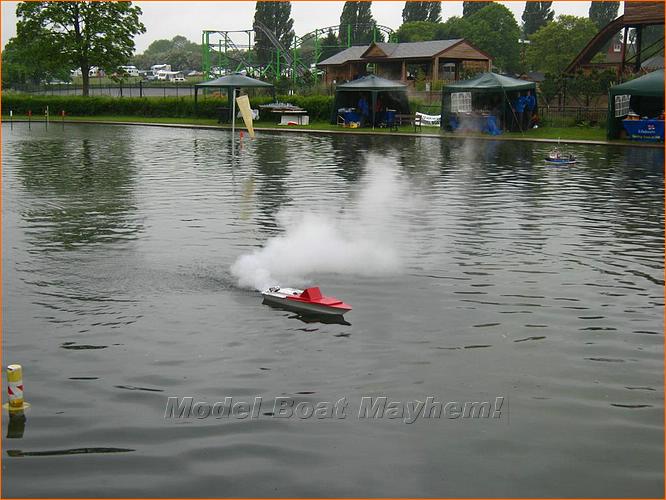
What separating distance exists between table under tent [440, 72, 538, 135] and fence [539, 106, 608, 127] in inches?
83.0

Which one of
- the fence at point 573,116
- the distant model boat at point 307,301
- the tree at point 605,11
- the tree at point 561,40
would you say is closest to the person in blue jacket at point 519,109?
the fence at point 573,116

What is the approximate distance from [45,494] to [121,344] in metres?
4.40

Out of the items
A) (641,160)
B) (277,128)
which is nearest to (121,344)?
(641,160)

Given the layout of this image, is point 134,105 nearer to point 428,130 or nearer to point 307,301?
point 428,130

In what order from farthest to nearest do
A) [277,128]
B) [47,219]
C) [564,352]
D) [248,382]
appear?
[277,128], [47,219], [564,352], [248,382]

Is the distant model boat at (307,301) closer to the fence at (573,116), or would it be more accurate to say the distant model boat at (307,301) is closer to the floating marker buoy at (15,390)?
the floating marker buoy at (15,390)

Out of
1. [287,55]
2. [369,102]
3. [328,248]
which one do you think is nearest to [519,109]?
[369,102]

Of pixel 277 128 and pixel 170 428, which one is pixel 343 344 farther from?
pixel 277 128

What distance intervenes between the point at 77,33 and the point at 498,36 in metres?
66.0

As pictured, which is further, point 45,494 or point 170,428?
point 170,428

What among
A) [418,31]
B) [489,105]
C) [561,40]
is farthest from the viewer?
[418,31]

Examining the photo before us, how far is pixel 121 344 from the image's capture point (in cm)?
1263

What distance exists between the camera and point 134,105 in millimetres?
75000

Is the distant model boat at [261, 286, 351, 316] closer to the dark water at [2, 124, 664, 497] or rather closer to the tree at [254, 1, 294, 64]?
the dark water at [2, 124, 664, 497]
